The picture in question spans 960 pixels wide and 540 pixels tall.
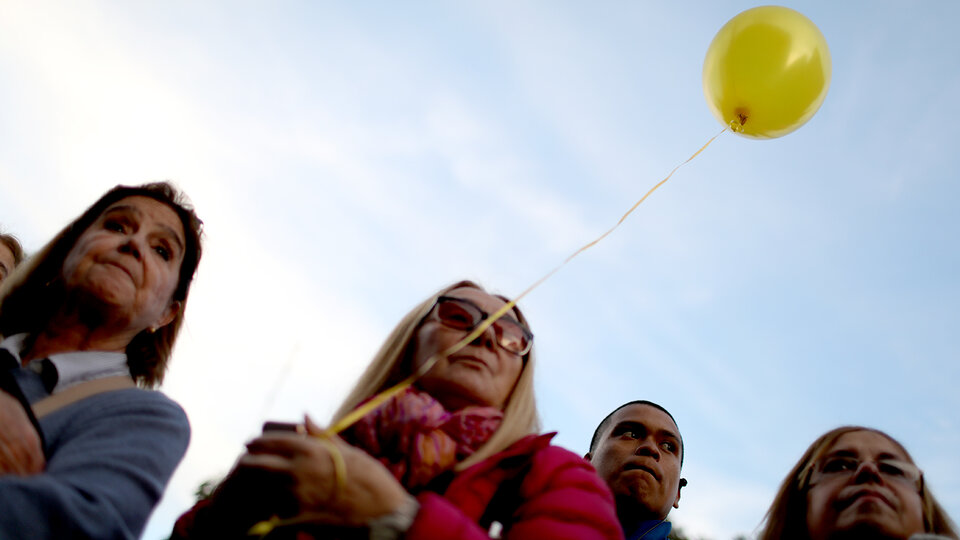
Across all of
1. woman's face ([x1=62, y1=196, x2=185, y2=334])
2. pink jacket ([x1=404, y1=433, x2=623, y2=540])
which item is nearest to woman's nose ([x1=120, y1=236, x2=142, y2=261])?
woman's face ([x1=62, y1=196, x2=185, y2=334])

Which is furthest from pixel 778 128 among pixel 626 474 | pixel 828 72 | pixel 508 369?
pixel 508 369

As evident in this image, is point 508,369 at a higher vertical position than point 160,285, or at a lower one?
higher

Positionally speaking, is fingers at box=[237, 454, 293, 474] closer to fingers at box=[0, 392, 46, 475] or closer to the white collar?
fingers at box=[0, 392, 46, 475]

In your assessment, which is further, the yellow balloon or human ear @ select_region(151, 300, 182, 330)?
the yellow balloon

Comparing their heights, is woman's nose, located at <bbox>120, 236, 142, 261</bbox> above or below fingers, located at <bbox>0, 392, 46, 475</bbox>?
above

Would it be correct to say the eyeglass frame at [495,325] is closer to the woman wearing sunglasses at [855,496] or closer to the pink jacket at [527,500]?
the pink jacket at [527,500]

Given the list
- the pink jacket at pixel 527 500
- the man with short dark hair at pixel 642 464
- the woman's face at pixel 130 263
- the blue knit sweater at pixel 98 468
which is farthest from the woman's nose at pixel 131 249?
the man with short dark hair at pixel 642 464

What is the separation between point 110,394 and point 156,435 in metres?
0.25

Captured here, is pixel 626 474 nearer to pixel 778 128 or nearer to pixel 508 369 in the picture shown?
pixel 508 369

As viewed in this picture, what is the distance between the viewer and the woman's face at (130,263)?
271cm

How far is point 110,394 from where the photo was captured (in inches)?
97.3

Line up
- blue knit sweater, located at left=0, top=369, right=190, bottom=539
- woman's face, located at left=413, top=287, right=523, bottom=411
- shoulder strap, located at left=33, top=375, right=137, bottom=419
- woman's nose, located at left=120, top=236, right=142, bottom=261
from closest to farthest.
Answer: blue knit sweater, located at left=0, top=369, right=190, bottom=539, shoulder strap, located at left=33, top=375, right=137, bottom=419, woman's face, located at left=413, top=287, right=523, bottom=411, woman's nose, located at left=120, top=236, right=142, bottom=261

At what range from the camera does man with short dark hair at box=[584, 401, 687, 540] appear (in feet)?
12.6

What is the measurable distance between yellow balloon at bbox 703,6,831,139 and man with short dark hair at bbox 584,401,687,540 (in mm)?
1697
